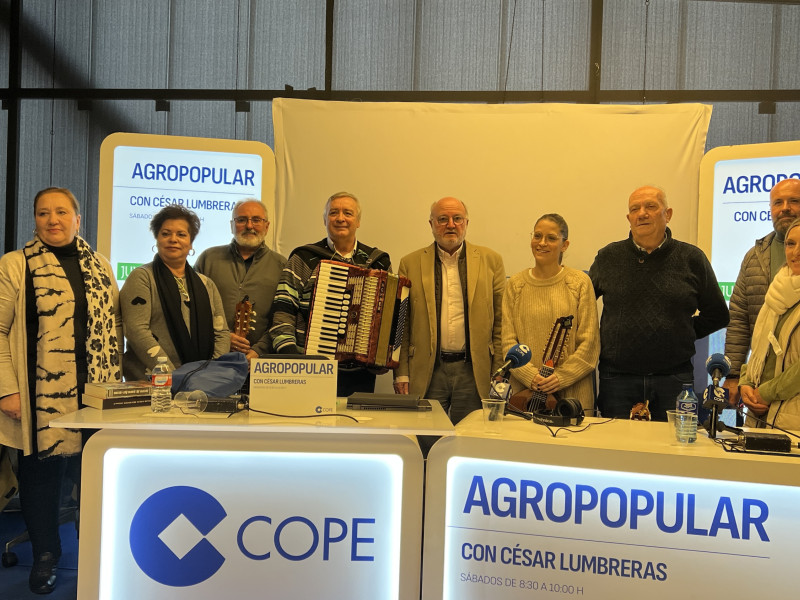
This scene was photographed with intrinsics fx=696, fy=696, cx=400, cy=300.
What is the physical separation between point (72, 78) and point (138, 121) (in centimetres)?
62

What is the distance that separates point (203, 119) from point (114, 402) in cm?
316

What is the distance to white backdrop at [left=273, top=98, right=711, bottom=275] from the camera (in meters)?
4.32

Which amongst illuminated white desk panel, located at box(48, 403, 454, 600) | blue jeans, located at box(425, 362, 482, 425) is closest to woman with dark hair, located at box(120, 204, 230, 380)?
illuminated white desk panel, located at box(48, 403, 454, 600)

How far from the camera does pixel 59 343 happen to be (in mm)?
3029

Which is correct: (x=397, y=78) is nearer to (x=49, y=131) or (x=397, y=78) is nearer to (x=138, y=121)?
(x=138, y=121)

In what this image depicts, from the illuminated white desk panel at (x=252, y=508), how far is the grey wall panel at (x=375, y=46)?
11.0 ft

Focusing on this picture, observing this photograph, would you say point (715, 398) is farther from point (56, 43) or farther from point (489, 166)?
point (56, 43)

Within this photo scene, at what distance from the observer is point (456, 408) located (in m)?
3.48

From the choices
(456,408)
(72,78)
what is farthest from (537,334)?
(72,78)

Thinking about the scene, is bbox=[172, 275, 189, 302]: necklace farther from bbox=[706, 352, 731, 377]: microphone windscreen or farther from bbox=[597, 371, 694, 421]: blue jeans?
bbox=[706, 352, 731, 377]: microphone windscreen

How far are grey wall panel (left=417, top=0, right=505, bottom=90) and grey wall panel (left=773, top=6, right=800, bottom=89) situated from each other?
1.89 meters

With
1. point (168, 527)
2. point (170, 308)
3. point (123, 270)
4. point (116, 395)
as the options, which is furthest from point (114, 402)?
point (123, 270)

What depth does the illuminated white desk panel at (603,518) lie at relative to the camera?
2.10 m

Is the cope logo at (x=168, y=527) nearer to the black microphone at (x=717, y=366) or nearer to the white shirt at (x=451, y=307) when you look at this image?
the white shirt at (x=451, y=307)
